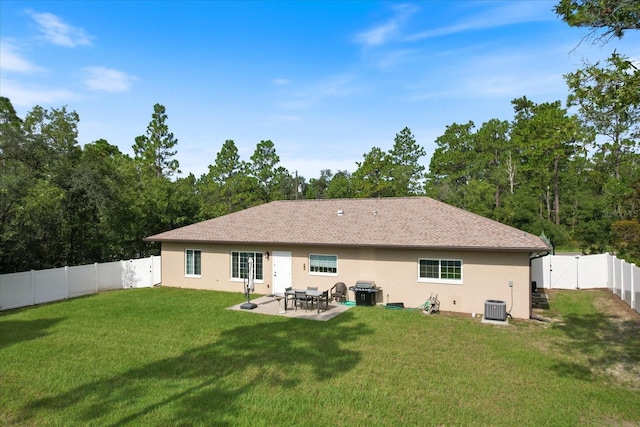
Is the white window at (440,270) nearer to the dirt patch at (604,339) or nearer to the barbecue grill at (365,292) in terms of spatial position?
the barbecue grill at (365,292)

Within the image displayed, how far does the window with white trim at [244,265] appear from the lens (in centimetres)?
1744

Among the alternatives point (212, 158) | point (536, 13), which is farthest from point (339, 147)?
point (536, 13)

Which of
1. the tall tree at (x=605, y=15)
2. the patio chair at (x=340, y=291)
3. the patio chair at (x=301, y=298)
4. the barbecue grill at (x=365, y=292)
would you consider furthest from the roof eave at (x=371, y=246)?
the tall tree at (x=605, y=15)

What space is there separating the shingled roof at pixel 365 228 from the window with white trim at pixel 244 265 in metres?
0.90

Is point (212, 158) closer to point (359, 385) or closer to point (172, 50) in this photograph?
point (172, 50)

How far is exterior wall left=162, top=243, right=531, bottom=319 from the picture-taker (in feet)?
43.7

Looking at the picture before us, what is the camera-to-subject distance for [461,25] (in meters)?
14.0

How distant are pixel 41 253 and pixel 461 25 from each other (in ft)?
66.5

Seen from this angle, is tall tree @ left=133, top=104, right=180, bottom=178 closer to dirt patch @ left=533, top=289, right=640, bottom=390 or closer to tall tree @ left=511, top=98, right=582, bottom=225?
tall tree @ left=511, top=98, right=582, bottom=225

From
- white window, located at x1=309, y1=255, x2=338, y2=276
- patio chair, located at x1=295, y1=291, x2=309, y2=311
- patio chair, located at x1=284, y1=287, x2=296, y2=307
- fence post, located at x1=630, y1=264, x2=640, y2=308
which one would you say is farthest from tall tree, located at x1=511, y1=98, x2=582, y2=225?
patio chair, located at x1=295, y1=291, x2=309, y2=311

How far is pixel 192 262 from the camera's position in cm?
1900

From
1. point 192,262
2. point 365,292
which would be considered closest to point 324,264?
point 365,292

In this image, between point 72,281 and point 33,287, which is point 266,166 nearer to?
point 72,281

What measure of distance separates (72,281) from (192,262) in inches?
199
